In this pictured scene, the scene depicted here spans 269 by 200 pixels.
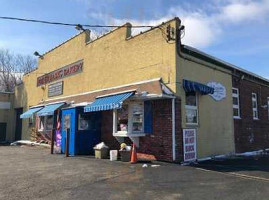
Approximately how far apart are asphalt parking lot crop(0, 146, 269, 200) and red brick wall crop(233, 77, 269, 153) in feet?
14.7

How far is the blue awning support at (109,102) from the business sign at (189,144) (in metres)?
2.94

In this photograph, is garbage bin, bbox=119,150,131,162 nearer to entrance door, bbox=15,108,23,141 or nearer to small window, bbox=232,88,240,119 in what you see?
small window, bbox=232,88,240,119

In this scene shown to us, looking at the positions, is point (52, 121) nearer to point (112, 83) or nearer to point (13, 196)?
point (112, 83)


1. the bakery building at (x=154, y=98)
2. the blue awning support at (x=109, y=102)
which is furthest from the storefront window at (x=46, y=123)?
the blue awning support at (x=109, y=102)

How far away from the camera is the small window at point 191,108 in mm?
13375

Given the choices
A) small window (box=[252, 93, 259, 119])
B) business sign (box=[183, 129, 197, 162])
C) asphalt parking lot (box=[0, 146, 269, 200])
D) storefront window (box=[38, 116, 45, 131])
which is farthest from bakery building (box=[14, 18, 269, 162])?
storefront window (box=[38, 116, 45, 131])

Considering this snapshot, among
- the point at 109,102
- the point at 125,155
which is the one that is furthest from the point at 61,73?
the point at 125,155

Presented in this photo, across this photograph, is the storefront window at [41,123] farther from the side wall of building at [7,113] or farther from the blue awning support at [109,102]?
the blue awning support at [109,102]

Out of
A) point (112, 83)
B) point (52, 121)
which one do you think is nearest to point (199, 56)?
point (112, 83)

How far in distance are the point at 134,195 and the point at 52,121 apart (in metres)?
15.1

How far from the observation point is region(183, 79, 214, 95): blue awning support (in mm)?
12922

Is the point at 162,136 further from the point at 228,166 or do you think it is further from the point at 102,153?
the point at 102,153

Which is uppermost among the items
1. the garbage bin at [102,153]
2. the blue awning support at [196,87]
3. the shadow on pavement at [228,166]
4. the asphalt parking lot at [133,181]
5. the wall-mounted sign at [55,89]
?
the wall-mounted sign at [55,89]

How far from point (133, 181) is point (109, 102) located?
5597 millimetres
